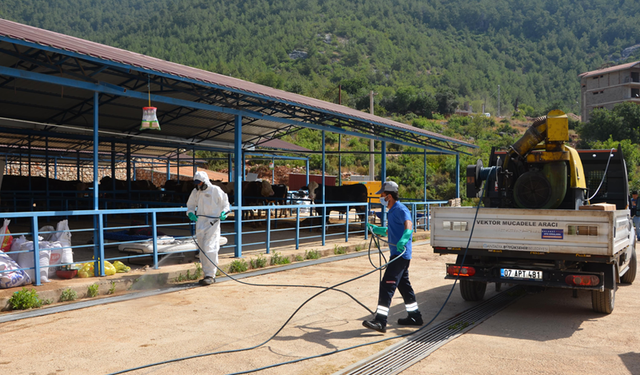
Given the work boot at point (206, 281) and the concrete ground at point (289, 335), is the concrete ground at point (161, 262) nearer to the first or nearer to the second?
the work boot at point (206, 281)

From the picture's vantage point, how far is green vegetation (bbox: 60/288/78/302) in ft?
23.9

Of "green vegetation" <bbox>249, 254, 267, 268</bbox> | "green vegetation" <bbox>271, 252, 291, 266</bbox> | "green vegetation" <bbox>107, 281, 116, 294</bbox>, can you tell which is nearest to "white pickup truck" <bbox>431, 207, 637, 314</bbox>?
"green vegetation" <bbox>249, 254, 267, 268</bbox>

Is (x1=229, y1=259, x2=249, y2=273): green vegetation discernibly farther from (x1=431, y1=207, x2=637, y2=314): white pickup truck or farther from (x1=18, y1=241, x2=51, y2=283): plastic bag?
(x1=431, y1=207, x2=637, y2=314): white pickup truck

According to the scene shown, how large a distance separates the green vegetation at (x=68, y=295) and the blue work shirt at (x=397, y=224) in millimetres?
4378

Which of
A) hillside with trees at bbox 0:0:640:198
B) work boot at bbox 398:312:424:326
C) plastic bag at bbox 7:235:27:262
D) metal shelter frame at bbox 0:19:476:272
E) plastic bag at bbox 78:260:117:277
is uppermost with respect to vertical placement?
hillside with trees at bbox 0:0:640:198

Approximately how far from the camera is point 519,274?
6738 mm

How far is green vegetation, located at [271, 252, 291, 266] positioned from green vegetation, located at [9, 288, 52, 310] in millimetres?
4752

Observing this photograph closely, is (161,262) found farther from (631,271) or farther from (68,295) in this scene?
(631,271)

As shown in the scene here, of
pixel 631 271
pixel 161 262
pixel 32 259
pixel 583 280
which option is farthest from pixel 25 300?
pixel 631 271

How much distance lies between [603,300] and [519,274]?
3.92ft

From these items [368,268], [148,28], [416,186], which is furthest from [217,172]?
[148,28]

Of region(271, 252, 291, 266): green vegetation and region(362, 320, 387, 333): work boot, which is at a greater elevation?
region(271, 252, 291, 266): green vegetation

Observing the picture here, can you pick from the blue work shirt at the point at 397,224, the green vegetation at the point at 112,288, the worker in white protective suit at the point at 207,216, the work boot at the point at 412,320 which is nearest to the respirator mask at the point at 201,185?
Answer: the worker in white protective suit at the point at 207,216

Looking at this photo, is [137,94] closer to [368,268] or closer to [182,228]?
[368,268]
